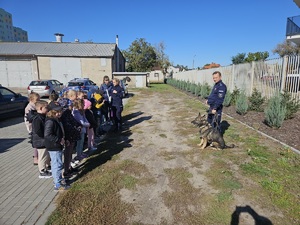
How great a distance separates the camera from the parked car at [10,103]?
27.1ft

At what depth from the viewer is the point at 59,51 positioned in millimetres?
27094

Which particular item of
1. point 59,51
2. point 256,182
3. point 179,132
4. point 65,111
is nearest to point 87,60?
point 59,51

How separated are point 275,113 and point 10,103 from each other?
10297 mm

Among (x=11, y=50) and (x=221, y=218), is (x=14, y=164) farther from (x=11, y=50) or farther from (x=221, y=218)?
(x=11, y=50)

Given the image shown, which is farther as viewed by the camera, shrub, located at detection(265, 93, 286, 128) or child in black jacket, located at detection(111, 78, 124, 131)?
child in black jacket, located at detection(111, 78, 124, 131)

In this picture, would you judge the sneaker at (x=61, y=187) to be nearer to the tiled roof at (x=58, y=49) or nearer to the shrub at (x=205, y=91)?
the shrub at (x=205, y=91)

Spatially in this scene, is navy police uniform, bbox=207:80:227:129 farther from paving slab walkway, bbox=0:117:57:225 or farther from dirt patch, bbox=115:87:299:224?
paving slab walkway, bbox=0:117:57:225

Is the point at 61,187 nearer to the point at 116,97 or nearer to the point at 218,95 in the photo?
the point at 116,97

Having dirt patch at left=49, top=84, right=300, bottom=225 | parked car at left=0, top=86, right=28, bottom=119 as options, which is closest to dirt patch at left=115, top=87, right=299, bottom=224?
dirt patch at left=49, top=84, right=300, bottom=225

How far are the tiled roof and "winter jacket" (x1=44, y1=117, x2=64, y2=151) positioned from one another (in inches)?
972

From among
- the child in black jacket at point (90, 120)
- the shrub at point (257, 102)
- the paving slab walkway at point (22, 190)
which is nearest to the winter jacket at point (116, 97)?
the child in black jacket at point (90, 120)

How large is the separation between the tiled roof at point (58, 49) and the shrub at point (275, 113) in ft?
75.5

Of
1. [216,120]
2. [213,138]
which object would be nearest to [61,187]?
[213,138]

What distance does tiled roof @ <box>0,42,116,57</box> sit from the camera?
86.1 feet
